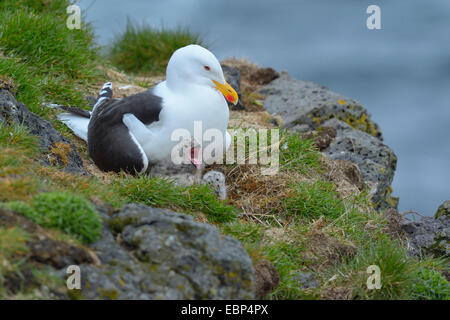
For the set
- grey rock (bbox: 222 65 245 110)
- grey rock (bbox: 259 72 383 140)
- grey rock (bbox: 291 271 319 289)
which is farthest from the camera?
grey rock (bbox: 222 65 245 110)

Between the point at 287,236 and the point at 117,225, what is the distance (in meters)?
2.17

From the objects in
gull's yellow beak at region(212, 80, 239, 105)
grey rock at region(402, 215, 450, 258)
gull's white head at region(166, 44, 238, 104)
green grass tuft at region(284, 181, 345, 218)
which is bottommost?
grey rock at region(402, 215, 450, 258)

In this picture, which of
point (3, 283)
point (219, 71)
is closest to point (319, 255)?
point (219, 71)

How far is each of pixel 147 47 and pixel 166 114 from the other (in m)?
6.39

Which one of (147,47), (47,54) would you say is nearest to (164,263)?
(47,54)

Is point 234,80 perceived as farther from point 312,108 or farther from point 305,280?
point 305,280

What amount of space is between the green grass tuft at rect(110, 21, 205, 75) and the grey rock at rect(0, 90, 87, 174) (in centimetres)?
555

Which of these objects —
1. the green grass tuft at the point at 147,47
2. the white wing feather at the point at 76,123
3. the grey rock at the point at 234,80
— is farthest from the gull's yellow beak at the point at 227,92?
the green grass tuft at the point at 147,47

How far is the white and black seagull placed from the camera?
632cm

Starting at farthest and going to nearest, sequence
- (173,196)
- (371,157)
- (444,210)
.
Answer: (371,157), (444,210), (173,196)

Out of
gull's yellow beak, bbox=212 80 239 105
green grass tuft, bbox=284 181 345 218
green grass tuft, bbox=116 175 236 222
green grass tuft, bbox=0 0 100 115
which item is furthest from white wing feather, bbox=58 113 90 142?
green grass tuft, bbox=284 181 345 218

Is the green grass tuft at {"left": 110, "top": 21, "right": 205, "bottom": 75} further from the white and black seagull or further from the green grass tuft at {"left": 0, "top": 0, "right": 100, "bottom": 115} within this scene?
the white and black seagull

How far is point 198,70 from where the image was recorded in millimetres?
6426

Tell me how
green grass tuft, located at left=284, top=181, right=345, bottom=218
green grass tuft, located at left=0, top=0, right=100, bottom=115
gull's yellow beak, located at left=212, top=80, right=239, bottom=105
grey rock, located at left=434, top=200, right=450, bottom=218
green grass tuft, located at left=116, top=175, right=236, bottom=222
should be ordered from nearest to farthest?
green grass tuft, located at left=116, top=175, right=236, bottom=222
gull's yellow beak, located at left=212, top=80, right=239, bottom=105
green grass tuft, located at left=284, top=181, right=345, bottom=218
grey rock, located at left=434, top=200, right=450, bottom=218
green grass tuft, located at left=0, top=0, right=100, bottom=115
